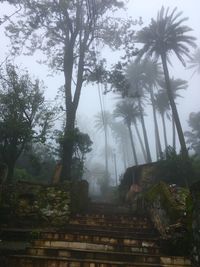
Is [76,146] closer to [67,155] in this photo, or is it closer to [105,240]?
[67,155]

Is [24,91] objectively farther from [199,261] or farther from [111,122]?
[111,122]

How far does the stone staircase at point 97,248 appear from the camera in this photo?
6770 mm

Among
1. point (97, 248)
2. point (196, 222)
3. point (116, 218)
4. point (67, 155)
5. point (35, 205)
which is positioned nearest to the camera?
point (196, 222)

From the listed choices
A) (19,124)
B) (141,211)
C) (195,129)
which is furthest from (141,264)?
(195,129)

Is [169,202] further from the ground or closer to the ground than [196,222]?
further from the ground

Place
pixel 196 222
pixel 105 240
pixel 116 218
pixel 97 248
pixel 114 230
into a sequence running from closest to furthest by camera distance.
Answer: pixel 196 222 < pixel 97 248 < pixel 105 240 < pixel 114 230 < pixel 116 218

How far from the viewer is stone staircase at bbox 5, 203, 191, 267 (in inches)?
267

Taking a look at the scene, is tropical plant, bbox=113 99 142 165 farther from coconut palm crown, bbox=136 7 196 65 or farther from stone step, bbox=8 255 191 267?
stone step, bbox=8 255 191 267

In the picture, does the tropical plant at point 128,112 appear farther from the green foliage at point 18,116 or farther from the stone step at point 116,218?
the stone step at point 116,218

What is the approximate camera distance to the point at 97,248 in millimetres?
8031

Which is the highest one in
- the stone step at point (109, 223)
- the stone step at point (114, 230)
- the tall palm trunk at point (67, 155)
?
the tall palm trunk at point (67, 155)

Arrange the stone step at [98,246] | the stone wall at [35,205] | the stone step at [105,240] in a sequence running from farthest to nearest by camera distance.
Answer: the stone wall at [35,205]
the stone step at [105,240]
the stone step at [98,246]

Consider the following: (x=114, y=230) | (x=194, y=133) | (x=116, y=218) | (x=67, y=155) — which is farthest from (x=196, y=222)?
(x=194, y=133)

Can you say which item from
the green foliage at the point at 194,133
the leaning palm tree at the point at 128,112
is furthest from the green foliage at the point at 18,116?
the green foliage at the point at 194,133
